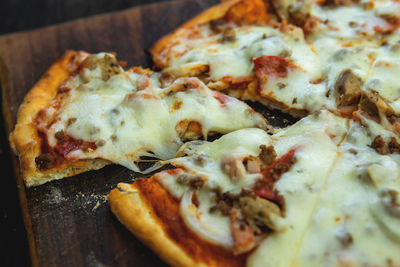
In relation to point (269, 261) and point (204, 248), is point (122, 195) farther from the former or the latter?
point (269, 261)

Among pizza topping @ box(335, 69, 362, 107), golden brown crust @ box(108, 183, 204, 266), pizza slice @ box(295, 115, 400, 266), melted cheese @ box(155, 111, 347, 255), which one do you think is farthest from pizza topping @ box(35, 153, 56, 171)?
pizza topping @ box(335, 69, 362, 107)

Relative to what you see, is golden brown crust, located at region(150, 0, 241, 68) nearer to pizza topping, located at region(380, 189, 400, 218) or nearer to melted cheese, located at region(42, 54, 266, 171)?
melted cheese, located at region(42, 54, 266, 171)

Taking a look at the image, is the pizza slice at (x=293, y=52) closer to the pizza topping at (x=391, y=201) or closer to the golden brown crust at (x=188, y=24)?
the golden brown crust at (x=188, y=24)

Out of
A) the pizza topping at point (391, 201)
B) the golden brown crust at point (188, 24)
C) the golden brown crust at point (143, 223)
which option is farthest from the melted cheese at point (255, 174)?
the golden brown crust at point (188, 24)

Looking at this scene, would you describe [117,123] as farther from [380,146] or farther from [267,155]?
[380,146]

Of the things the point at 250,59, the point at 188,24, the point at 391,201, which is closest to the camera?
the point at 391,201

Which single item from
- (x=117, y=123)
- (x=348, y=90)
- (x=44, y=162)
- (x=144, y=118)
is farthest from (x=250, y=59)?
(x=44, y=162)

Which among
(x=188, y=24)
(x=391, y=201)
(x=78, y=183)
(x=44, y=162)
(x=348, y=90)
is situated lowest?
(x=78, y=183)
